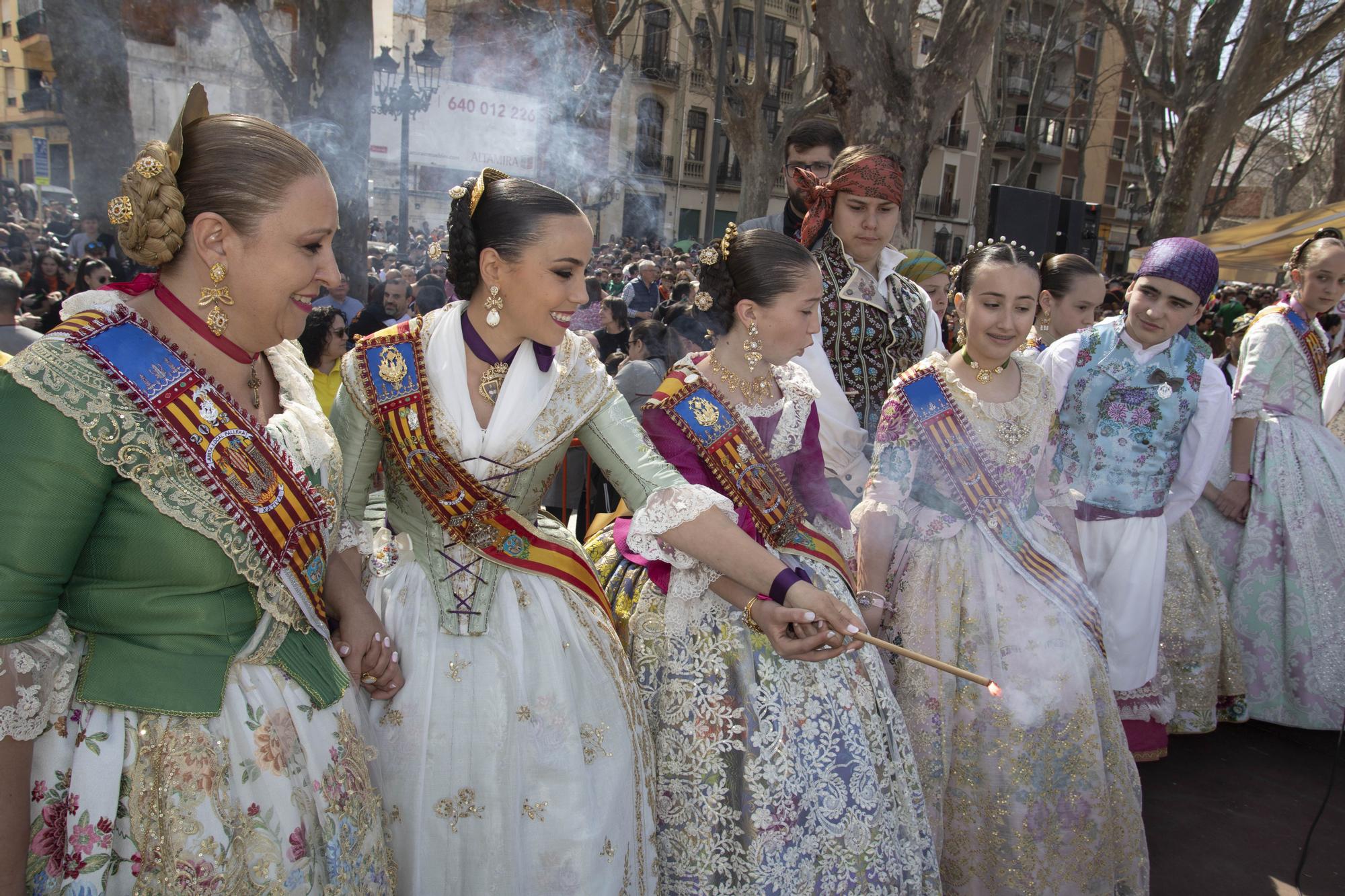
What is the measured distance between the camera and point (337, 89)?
29.7 ft

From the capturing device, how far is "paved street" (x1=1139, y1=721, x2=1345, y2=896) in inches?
138

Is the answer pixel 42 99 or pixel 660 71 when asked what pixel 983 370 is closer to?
pixel 42 99

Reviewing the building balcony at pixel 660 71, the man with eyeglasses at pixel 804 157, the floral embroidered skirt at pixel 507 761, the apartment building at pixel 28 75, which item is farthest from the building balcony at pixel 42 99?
the building balcony at pixel 660 71

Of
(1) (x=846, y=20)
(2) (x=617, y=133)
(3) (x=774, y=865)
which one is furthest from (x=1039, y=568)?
(2) (x=617, y=133)

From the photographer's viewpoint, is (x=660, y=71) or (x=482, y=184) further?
(x=660, y=71)

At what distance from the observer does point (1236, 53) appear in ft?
41.5

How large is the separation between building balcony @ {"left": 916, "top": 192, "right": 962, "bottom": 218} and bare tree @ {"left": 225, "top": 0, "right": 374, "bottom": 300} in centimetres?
3465

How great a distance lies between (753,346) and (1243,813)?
310 centimetres

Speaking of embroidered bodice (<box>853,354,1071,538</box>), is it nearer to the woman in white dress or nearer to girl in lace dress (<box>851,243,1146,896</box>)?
girl in lace dress (<box>851,243,1146,896</box>)

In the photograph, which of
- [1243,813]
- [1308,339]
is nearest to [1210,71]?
[1308,339]

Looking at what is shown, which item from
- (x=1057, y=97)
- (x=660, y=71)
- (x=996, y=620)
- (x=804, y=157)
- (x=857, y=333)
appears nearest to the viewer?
(x=996, y=620)

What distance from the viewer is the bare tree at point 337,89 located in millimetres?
8938

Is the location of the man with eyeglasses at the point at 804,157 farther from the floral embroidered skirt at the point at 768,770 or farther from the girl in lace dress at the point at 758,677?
the floral embroidered skirt at the point at 768,770

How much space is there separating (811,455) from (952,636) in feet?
2.54
